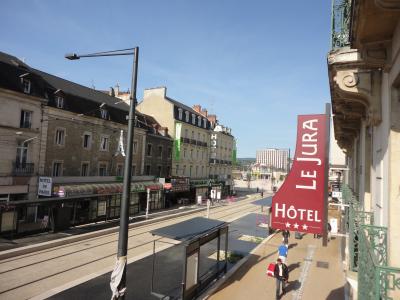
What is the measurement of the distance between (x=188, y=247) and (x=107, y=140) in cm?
2022

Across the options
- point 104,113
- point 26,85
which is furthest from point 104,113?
point 26,85

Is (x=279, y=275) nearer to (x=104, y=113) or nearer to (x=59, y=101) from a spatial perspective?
(x=59, y=101)

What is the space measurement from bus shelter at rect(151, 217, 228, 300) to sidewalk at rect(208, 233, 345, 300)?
789mm

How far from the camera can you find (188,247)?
11.1m

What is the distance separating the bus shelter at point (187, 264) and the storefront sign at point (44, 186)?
32.5 ft

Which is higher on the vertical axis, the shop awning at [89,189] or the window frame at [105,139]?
the window frame at [105,139]

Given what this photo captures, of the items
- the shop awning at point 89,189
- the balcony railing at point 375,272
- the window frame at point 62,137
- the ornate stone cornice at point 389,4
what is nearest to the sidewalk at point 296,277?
the balcony railing at point 375,272

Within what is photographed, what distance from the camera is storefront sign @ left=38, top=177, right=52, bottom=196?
21.6 meters

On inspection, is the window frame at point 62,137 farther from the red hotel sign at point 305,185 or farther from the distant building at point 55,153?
the red hotel sign at point 305,185

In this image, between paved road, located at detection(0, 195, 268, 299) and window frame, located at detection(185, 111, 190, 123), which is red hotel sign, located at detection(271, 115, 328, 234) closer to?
paved road, located at detection(0, 195, 268, 299)

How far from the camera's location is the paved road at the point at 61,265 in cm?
1201

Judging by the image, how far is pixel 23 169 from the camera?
70.8 ft

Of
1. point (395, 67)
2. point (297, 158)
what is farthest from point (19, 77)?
point (395, 67)

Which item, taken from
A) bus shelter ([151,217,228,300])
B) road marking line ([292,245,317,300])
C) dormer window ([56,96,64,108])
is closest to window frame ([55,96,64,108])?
dormer window ([56,96,64,108])
